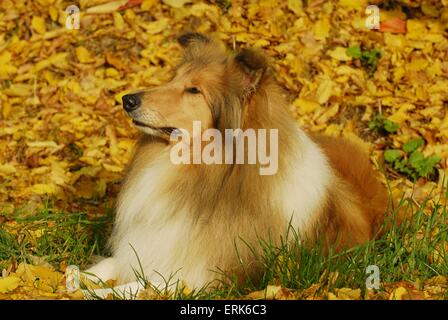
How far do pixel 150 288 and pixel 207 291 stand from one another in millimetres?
295

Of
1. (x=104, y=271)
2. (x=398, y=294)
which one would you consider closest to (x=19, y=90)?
(x=104, y=271)

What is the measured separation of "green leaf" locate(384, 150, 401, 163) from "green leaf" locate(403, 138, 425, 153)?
0.08 metres

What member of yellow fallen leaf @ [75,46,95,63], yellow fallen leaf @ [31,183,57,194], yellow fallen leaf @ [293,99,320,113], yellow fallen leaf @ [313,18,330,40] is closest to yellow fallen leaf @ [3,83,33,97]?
yellow fallen leaf @ [75,46,95,63]

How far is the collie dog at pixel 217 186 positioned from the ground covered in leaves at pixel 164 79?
42.8 inches

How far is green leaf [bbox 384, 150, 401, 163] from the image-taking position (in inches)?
245

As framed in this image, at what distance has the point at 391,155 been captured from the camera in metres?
6.24

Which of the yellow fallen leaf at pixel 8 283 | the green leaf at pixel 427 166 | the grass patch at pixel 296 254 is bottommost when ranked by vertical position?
the yellow fallen leaf at pixel 8 283

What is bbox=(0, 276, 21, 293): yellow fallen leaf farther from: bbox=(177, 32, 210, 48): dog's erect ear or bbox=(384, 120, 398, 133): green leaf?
bbox=(384, 120, 398, 133): green leaf

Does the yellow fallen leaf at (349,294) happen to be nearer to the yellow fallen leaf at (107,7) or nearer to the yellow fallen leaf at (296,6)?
the yellow fallen leaf at (296,6)

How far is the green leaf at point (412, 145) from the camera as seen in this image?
628 cm

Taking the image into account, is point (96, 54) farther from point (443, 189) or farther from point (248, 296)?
point (248, 296)

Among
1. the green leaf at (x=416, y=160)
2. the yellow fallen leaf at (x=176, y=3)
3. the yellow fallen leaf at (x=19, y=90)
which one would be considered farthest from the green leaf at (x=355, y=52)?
the yellow fallen leaf at (x=19, y=90)

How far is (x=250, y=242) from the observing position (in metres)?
4.13

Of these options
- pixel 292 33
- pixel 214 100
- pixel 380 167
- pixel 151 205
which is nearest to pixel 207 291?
pixel 151 205
